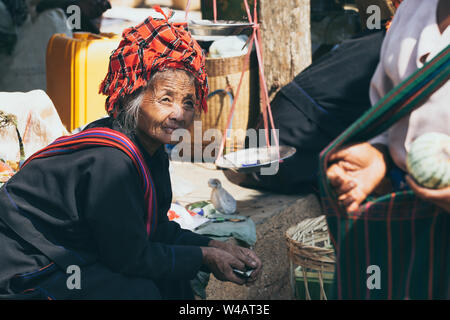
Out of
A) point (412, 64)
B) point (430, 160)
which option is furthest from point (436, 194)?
point (412, 64)

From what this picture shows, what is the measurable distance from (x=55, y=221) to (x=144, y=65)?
2.03 feet

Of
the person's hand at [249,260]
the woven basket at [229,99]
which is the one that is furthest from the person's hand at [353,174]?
the woven basket at [229,99]

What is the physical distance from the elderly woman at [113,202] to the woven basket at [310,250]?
56 centimetres

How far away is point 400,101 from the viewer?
1170 mm

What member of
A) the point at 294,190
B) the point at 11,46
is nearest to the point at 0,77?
the point at 11,46

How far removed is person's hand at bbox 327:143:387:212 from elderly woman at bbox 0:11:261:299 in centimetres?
75

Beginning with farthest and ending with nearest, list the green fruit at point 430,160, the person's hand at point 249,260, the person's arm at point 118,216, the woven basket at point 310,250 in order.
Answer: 1. the woven basket at point 310,250
2. the person's hand at point 249,260
3. the person's arm at point 118,216
4. the green fruit at point 430,160

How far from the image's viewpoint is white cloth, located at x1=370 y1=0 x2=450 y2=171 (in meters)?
1.23

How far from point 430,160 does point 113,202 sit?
0.98m

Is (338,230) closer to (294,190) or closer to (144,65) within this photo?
(144,65)

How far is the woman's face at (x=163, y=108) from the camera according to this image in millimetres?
1999

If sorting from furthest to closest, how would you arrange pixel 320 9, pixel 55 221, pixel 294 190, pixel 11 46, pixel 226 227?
pixel 320 9, pixel 11 46, pixel 294 190, pixel 226 227, pixel 55 221

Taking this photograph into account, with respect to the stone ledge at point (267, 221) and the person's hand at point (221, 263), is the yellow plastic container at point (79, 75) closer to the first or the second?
the stone ledge at point (267, 221)

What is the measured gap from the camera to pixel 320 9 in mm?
7219
